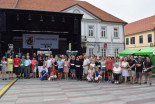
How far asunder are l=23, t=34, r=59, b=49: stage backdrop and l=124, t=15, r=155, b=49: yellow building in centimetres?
2369

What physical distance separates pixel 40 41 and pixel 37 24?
2085 millimetres

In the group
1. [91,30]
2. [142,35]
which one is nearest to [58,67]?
[91,30]

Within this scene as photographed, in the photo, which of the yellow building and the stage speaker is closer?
the stage speaker

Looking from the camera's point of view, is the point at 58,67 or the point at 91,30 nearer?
the point at 58,67

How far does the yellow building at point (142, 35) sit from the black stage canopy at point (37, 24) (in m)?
23.9

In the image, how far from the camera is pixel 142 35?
37.0m

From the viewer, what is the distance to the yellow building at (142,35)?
34.7m

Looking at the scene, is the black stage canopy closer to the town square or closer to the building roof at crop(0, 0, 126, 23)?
→ the town square

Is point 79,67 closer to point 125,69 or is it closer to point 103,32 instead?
point 125,69

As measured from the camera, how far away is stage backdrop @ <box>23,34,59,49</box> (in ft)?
50.9

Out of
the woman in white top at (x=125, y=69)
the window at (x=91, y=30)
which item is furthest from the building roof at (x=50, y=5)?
the woman in white top at (x=125, y=69)

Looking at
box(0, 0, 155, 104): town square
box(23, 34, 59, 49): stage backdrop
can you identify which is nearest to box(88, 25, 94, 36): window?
box(0, 0, 155, 104): town square

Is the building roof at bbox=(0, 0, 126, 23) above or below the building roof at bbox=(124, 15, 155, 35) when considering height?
above

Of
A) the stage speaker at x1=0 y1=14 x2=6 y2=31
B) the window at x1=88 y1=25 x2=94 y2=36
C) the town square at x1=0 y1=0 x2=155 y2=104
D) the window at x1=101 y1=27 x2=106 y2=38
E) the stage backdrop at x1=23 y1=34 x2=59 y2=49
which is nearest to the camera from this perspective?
the town square at x1=0 y1=0 x2=155 y2=104
